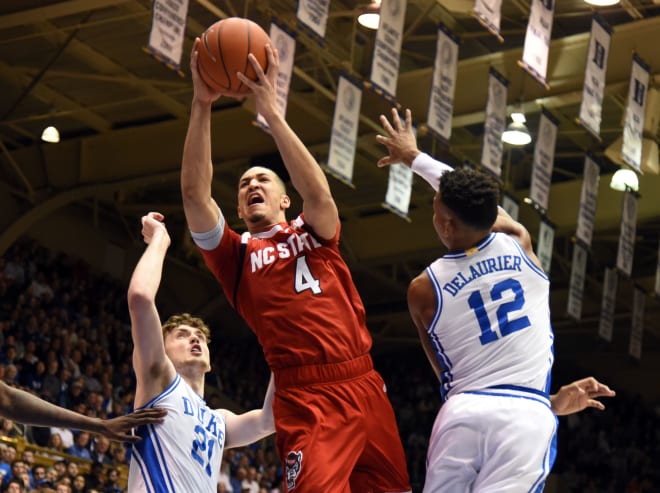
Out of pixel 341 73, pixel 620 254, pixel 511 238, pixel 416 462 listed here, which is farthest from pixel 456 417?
pixel 416 462

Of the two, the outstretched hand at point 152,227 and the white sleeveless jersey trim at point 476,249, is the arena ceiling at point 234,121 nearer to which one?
the outstretched hand at point 152,227

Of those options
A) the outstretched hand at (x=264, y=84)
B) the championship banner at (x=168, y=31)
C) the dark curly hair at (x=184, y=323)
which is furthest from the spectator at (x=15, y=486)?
the outstretched hand at (x=264, y=84)

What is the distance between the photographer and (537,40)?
14.9 metres

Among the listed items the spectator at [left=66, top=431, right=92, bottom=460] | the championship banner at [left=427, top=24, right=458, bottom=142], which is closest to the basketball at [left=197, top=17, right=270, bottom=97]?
the championship banner at [left=427, top=24, right=458, bottom=142]

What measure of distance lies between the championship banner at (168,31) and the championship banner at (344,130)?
2.97 m

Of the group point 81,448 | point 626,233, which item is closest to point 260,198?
point 81,448

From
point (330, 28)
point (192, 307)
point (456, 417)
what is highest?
point (456, 417)

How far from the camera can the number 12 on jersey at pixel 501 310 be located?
5328 millimetres

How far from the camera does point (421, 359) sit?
3428 centimetres

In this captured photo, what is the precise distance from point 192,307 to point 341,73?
13858 millimetres

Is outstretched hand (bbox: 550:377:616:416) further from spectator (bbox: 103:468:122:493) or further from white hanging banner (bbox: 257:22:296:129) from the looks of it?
spectator (bbox: 103:468:122:493)

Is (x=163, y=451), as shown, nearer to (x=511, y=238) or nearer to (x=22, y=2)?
(x=511, y=238)

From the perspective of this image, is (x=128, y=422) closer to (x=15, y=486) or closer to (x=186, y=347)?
(x=186, y=347)

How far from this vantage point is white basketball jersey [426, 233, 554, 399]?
531 centimetres
